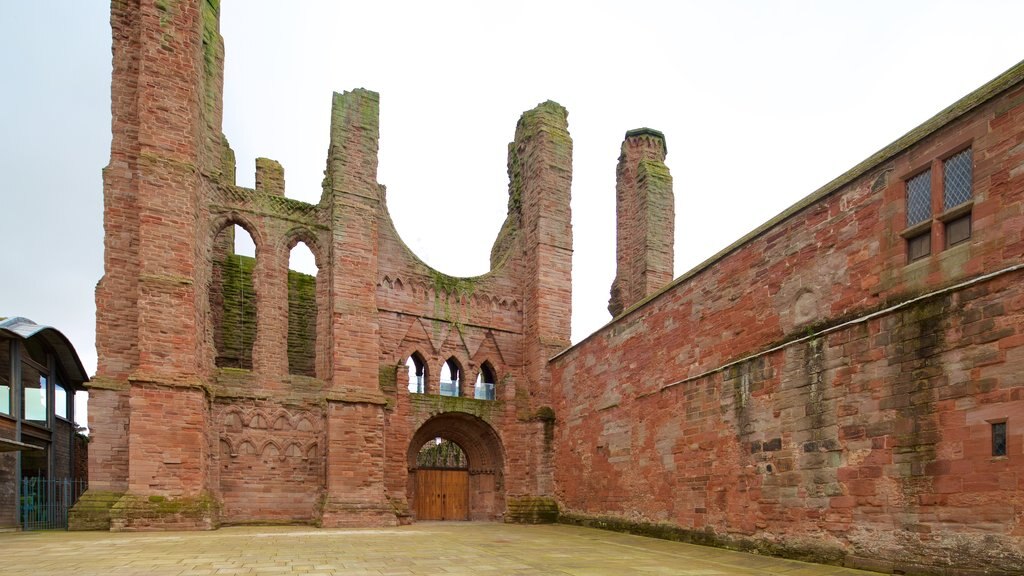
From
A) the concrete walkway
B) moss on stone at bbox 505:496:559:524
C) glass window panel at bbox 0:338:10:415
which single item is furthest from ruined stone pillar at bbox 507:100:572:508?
glass window panel at bbox 0:338:10:415

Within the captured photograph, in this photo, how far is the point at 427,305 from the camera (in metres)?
19.2

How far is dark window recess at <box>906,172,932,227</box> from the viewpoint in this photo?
8.03m

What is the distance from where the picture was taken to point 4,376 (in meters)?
19.1

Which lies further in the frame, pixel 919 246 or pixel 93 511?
pixel 93 511

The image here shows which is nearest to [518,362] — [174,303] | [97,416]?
[174,303]

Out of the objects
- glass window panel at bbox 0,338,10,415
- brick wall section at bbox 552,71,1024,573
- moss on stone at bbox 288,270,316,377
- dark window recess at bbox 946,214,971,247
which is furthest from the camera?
moss on stone at bbox 288,270,316,377

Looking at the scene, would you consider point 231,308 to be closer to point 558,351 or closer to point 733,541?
point 558,351

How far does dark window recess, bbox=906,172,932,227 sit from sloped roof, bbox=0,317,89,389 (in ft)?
64.5

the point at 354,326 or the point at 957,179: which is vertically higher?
the point at 957,179

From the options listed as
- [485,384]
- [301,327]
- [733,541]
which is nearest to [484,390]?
[485,384]

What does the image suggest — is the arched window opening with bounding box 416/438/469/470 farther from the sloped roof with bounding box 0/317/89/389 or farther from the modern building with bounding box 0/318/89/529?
the sloped roof with bounding box 0/317/89/389

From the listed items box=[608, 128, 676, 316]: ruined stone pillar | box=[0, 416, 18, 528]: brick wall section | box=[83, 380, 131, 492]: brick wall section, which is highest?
box=[608, 128, 676, 316]: ruined stone pillar

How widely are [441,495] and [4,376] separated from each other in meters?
12.5

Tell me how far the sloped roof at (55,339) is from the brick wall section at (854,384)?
15.9m
